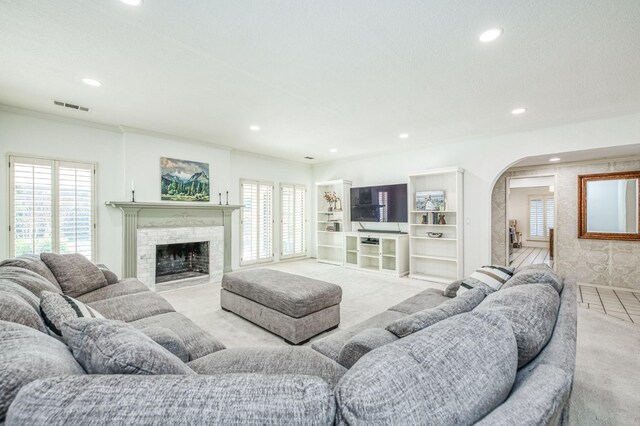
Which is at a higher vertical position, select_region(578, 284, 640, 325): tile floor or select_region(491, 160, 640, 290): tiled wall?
select_region(491, 160, 640, 290): tiled wall

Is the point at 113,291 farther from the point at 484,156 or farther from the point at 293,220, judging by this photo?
the point at 484,156

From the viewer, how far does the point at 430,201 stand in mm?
5438

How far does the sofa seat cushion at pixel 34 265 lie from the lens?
2.30 meters

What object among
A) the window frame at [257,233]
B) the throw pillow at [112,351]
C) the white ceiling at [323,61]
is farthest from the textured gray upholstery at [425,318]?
the window frame at [257,233]

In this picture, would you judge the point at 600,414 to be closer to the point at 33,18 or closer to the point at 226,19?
the point at 226,19

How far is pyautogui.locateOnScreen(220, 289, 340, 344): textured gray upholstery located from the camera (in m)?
2.66

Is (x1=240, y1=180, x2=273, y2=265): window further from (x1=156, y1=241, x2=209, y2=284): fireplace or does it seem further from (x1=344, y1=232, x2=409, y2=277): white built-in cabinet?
(x1=344, y1=232, x2=409, y2=277): white built-in cabinet

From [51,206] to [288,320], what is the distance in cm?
389

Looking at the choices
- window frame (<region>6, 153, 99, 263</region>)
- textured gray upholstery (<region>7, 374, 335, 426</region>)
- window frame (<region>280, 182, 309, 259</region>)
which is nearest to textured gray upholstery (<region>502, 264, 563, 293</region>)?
textured gray upholstery (<region>7, 374, 335, 426</region>)

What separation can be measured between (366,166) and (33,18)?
5.68m

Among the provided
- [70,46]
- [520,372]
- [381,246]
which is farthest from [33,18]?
[381,246]

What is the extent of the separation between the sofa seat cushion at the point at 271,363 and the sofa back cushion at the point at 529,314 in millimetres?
788

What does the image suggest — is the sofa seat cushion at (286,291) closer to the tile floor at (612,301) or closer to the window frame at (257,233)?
the window frame at (257,233)

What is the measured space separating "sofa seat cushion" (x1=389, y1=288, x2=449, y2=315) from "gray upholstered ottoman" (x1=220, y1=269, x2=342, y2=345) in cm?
72
